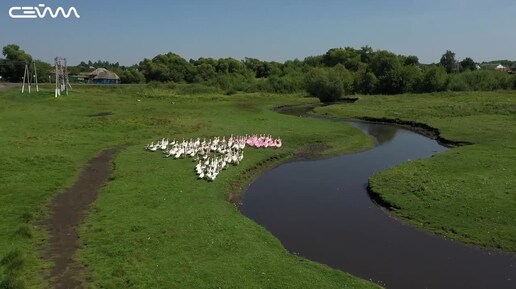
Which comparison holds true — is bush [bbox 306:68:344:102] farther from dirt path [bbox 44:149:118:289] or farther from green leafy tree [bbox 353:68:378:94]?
dirt path [bbox 44:149:118:289]

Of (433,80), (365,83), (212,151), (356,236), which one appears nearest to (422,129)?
(212,151)

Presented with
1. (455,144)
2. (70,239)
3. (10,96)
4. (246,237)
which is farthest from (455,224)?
(10,96)

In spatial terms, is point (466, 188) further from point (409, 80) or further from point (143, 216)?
point (409, 80)

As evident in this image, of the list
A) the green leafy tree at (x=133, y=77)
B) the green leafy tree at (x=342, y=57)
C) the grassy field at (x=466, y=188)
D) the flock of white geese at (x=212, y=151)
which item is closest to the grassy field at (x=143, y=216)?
the flock of white geese at (x=212, y=151)

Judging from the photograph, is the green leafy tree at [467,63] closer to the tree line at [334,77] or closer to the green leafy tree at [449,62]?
the green leafy tree at [449,62]

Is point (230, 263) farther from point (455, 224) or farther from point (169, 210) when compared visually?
point (455, 224)
